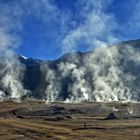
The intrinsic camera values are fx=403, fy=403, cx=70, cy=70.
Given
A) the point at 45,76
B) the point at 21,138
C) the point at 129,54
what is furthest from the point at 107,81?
the point at 21,138

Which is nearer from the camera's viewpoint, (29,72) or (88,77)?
(88,77)

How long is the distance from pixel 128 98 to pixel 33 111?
53079mm

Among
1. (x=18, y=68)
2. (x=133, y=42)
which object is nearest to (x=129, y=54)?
(x=133, y=42)

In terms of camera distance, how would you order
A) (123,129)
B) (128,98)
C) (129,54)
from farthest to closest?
1. (129,54)
2. (128,98)
3. (123,129)

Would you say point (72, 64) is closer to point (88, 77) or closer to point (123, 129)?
point (88, 77)

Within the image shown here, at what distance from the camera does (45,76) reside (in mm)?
169000

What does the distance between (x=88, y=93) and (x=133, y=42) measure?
39243 millimetres

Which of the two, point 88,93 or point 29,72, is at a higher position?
point 29,72

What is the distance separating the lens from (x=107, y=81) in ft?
494

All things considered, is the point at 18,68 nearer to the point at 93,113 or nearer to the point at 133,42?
the point at 133,42

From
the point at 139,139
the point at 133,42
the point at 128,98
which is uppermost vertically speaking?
the point at 133,42

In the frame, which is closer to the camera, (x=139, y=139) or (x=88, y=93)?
(x=139, y=139)

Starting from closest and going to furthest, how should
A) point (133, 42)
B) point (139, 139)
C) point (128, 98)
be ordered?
point (139, 139), point (128, 98), point (133, 42)

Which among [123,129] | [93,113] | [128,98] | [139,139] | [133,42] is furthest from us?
[133,42]
